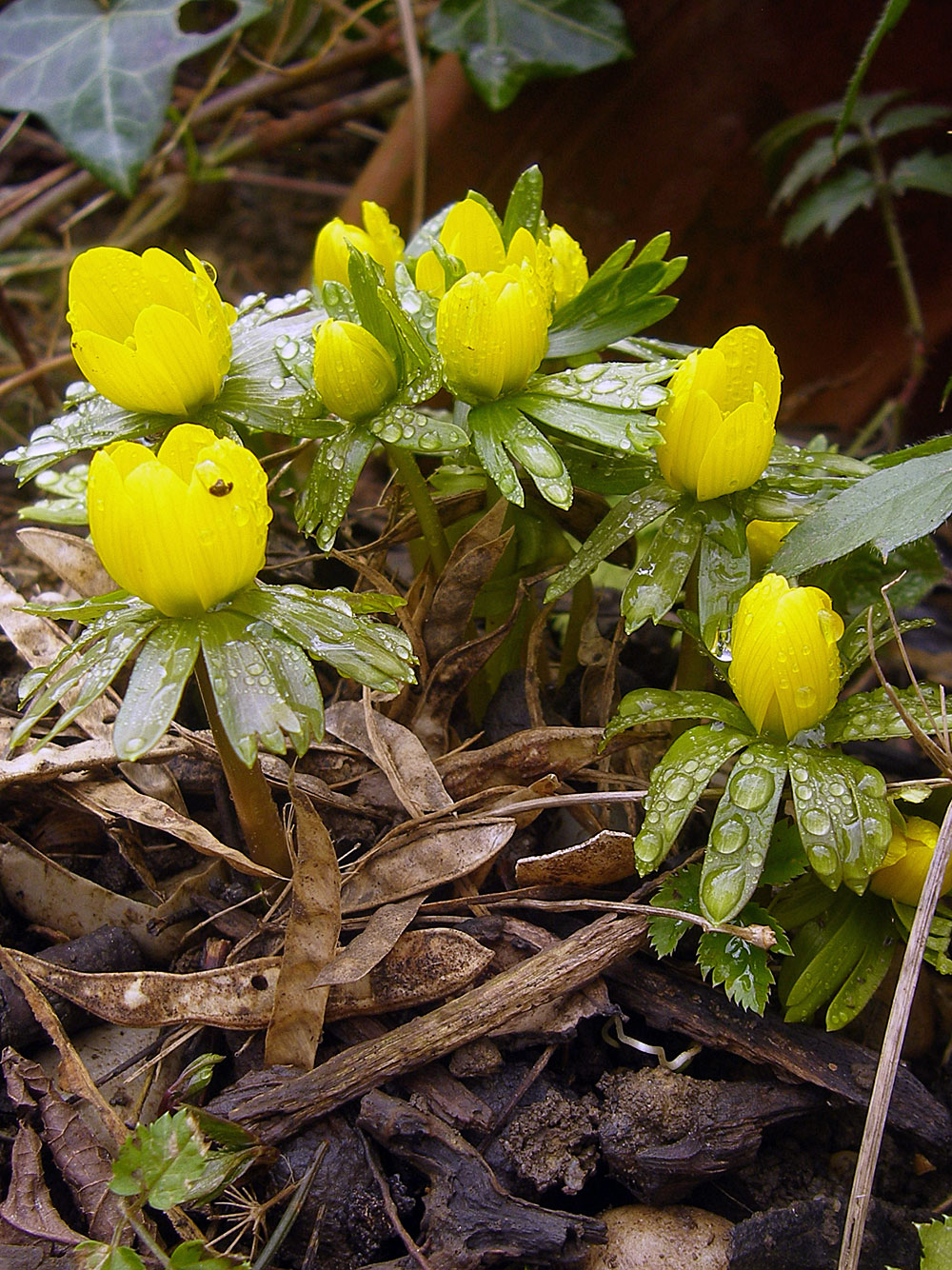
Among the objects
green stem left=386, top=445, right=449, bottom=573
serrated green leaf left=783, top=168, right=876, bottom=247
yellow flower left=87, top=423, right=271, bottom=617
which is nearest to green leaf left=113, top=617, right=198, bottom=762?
yellow flower left=87, top=423, right=271, bottom=617

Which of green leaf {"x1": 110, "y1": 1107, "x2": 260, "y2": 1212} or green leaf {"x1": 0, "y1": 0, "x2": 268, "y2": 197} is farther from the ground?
green leaf {"x1": 0, "y1": 0, "x2": 268, "y2": 197}

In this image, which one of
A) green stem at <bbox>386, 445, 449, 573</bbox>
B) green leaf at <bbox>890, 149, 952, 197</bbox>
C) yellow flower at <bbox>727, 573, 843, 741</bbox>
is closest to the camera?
yellow flower at <bbox>727, 573, 843, 741</bbox>

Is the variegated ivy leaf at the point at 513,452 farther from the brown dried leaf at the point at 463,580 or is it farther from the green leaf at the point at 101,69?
the green leaf at the point at 101,69

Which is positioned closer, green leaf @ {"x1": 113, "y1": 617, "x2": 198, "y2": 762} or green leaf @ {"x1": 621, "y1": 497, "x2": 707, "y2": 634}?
green leaf @ {"x1": 113, "y1": 617, "x2": 198, "y2": 762}

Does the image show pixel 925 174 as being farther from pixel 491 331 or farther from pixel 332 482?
pixel 332 482

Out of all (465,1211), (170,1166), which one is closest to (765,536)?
(465,1211)

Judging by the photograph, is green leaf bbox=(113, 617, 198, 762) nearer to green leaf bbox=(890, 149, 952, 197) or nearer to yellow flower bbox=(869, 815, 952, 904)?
yellow flower bbox=(869, 815, 952, 904)

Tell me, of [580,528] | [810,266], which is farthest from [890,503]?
[810,266]

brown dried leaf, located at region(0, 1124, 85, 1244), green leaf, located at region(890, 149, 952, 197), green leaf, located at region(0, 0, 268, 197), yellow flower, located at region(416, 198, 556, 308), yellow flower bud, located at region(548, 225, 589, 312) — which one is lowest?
brown dried leaf, located at region(0, 1124, 85, 1244)
